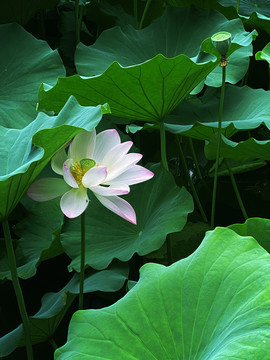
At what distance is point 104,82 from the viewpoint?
129cm

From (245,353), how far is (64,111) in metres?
0.49

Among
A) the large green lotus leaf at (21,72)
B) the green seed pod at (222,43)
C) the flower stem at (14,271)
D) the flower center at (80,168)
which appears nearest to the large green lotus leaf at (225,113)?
the green seed pod at (222,43)

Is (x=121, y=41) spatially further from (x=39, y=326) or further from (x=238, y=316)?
(x=238, y=316)

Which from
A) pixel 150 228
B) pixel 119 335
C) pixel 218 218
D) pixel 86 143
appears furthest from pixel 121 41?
pixel 119 335

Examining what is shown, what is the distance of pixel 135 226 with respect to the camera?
4.58 ft

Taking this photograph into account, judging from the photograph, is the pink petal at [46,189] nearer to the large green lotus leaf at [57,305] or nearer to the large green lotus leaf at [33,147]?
the large green lotus leaf at [33,147]

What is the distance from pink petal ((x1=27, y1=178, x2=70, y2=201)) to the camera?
98 centimetres

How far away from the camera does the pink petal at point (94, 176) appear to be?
0.93 metres

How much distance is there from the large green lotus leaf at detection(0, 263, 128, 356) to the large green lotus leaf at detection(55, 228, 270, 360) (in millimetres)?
347

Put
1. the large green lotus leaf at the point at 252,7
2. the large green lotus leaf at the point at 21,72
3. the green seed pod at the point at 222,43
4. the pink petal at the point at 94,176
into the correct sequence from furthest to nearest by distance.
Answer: the large green lotus leaf at the point at 252,7, the large green lotus leaf at the point at 21,72, the green seed pod at the point at 222,43, the pink petal at the point at 94,176

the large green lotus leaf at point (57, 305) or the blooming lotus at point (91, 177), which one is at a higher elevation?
the blooming lotus at point (91, 177)

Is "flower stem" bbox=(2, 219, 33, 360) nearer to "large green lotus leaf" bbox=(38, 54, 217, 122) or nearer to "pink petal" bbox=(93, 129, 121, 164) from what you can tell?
"pink petal" bbox=(93, 129, 121, 164)

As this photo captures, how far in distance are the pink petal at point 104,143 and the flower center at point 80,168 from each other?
1.5 inches

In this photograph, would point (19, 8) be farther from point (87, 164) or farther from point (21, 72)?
point (87, 164)
